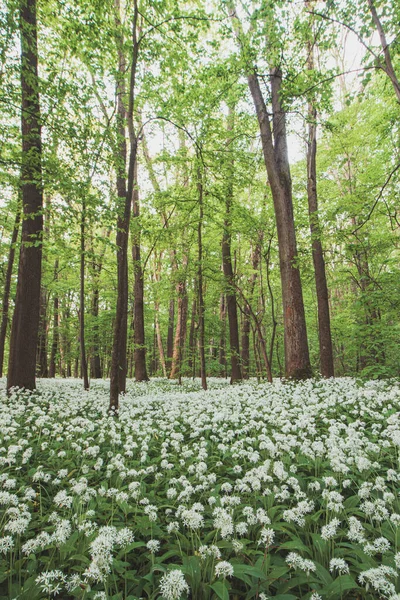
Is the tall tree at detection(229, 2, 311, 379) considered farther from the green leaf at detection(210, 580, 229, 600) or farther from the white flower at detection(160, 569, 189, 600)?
the white flower at detection(160, 569, 189, 600)

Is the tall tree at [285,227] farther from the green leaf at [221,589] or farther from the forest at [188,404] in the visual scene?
the green leaf at [221,589]

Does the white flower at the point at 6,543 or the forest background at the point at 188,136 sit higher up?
the forest background at the point at 188,136

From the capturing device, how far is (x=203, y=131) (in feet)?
35.4

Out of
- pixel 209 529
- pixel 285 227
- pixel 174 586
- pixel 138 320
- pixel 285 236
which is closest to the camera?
pixel 174 586

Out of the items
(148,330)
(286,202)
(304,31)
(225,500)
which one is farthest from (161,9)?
(148,330)

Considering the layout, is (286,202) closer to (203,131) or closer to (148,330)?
(203,131)

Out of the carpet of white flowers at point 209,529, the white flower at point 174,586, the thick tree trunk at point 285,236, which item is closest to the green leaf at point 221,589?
the carpet of white flowers at point 209,529

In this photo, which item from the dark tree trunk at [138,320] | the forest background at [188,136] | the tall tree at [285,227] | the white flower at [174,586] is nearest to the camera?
the white flower at [174,586]

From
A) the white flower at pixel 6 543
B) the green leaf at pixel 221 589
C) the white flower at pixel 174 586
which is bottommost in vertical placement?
the green leaf at pixel 221 589

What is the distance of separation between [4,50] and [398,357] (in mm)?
15419

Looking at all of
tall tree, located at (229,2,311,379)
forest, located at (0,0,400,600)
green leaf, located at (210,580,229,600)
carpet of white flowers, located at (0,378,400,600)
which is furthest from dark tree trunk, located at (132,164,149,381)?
green leaf, located at (210,580,229,600)

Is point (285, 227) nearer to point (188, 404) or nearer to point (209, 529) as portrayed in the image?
point (188, 404)

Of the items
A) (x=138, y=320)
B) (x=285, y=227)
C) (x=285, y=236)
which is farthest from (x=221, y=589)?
(x=138, y=320)

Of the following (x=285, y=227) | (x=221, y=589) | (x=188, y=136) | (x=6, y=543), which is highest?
(x=188, y=136)
